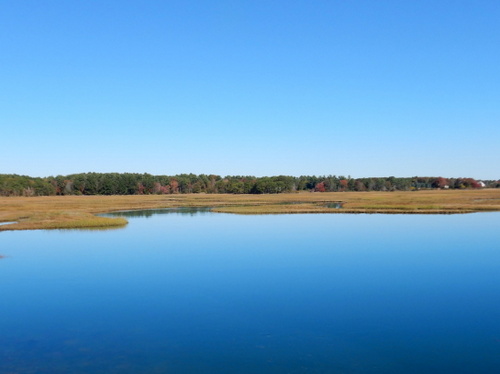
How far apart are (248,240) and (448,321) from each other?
2084cm

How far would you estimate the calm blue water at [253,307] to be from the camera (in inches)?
474

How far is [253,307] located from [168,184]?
153485 millimetres

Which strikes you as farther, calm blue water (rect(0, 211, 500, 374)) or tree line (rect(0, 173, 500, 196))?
tree line (rect(0, 173, 500, 196))

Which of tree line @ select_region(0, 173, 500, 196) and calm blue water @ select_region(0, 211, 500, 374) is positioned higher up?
tree line @ select_region(0, 173, 500, 196)

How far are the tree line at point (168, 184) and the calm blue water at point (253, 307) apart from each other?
112m

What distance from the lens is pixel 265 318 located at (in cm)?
1534

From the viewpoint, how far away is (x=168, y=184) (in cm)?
16700

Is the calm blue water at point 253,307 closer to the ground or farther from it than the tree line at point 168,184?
closer to the ground

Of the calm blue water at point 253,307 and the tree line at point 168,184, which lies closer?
the calm blue water at point 253,307

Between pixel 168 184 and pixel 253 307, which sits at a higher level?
pixel 168 184

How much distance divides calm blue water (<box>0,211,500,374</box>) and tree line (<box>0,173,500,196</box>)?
111914mm

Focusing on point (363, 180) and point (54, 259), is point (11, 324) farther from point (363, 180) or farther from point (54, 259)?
point (363, 180)

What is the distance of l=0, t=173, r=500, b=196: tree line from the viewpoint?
13775 centimetres

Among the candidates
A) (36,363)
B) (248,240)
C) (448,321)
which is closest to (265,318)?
(448,321)
